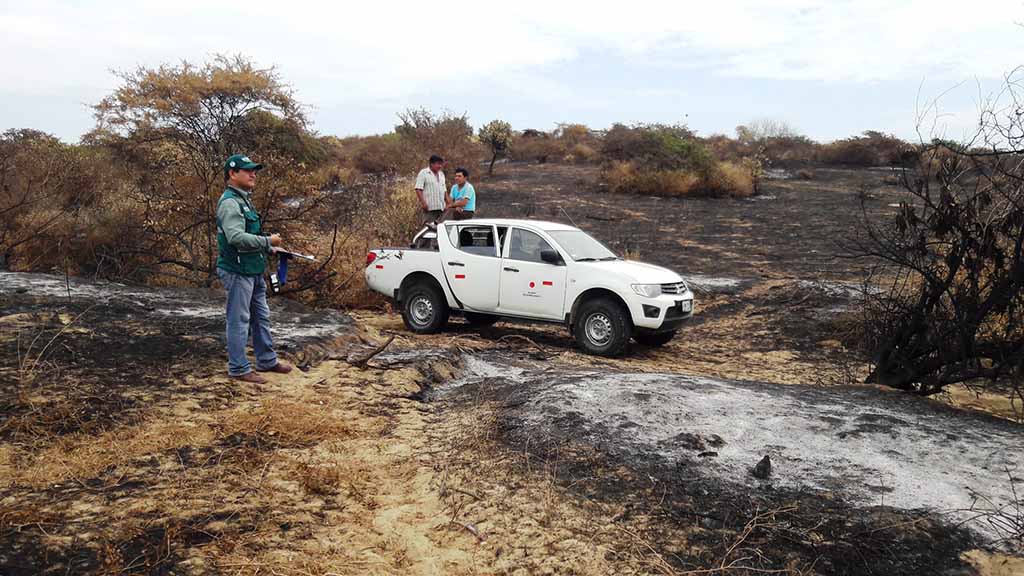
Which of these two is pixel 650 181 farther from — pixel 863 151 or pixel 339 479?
pixel 339 479

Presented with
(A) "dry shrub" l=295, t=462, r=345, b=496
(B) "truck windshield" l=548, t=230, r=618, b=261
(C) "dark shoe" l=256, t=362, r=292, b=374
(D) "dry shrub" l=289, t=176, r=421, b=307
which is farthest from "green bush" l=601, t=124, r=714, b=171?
(A) "dry shrub" l=295, t=462, r=345, b=496

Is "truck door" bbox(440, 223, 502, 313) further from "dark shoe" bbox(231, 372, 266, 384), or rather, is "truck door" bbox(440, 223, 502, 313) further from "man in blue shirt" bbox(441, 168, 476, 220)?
"dark shoe" bbox(231, 372, 266, 384)

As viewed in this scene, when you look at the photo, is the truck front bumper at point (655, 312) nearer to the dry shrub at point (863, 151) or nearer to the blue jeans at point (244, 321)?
the blue jeans at point (244, 321)

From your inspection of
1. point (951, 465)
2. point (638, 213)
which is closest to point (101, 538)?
point (951, 465)

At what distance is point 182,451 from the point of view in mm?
4473

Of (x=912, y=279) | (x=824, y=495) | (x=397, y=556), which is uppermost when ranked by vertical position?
(x=912, y=279)

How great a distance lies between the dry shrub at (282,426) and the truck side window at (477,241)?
4.12 meters

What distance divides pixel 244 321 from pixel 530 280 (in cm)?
392

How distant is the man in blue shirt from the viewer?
454 inches

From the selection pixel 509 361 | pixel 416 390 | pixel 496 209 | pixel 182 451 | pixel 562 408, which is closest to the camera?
pixel 182 451

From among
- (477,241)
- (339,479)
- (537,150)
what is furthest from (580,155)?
(339,479)

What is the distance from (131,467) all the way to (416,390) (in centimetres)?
269

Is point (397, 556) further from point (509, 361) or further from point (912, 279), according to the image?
point (912, 279)

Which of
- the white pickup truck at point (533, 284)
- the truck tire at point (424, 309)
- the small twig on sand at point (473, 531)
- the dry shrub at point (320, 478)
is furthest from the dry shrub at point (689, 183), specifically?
the small twig on sand at point (473, 531)
